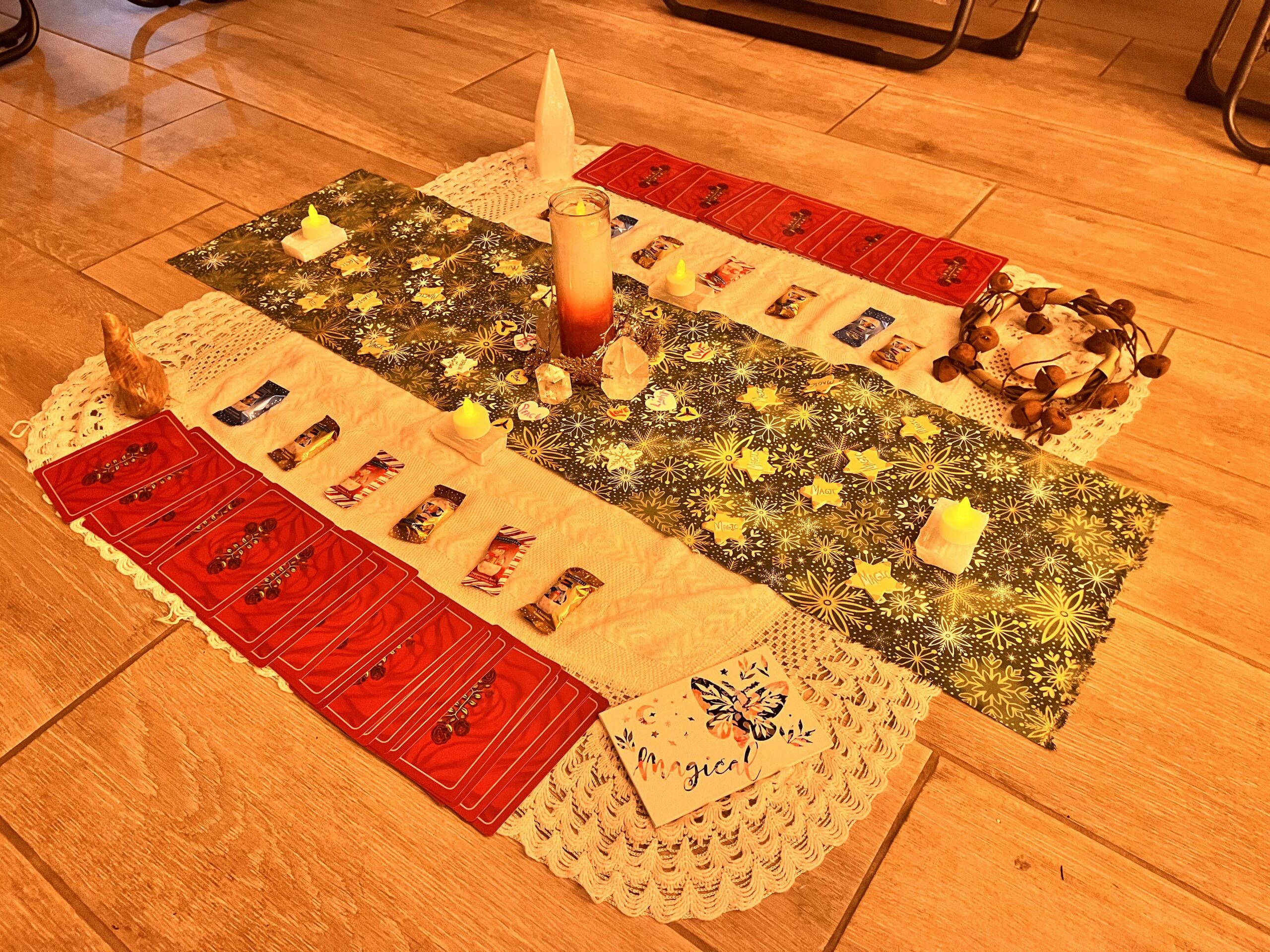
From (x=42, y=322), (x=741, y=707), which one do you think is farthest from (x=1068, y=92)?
(x=42, y=322)

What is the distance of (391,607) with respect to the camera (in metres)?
0.99

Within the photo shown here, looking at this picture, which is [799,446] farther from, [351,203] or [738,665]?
[351,203]

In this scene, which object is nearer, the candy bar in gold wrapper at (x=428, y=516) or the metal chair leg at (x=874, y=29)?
the candy bar in gold wrapper at (x=428, y=516)

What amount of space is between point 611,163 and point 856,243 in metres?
0.55

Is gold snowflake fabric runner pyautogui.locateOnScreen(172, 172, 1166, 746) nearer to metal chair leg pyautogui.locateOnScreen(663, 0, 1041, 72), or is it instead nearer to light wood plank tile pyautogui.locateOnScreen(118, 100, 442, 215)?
light wood plank tile pyautogui.locateOnScreen(118, 100, 442, 215)

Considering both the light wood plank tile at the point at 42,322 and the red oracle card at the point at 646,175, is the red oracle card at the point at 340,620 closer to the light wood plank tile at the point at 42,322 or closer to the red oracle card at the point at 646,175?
the light wood plank tile at the point at 42,322

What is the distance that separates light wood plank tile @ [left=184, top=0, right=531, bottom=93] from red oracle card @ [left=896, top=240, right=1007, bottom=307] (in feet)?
4.11

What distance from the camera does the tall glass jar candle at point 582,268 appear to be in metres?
1.06

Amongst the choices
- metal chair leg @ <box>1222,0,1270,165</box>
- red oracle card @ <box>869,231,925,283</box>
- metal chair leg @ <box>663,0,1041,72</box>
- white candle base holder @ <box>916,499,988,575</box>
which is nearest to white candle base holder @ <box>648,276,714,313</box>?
red oracle card @ <box>869,231,925,283</box>

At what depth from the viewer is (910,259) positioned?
1.48 meters

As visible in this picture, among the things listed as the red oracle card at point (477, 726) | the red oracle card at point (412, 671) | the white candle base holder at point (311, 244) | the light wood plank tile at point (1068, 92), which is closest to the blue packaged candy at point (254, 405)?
the white candle base holder at point (311, 244)

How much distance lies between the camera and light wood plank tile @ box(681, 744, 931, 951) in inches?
29.8

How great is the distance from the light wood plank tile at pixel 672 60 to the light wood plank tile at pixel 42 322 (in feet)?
3.97

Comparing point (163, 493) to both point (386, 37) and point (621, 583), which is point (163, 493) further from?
point (386, 37)
